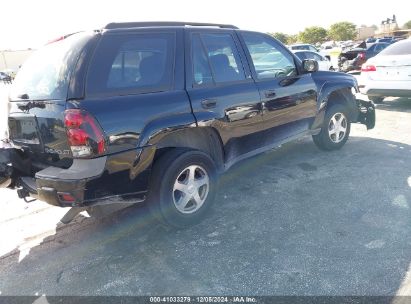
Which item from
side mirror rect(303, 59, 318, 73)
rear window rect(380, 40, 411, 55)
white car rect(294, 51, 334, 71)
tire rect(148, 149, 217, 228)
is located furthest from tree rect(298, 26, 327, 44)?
tire rect(148, 149, 217, 228)

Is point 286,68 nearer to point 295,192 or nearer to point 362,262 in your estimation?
point 295,192

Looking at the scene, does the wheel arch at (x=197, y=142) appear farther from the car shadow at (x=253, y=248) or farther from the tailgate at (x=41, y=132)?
the tailgate at (x=41, y=132)

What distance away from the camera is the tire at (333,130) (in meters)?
5.51

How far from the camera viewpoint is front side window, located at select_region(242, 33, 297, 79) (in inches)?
169

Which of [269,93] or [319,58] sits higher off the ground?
[269,93]

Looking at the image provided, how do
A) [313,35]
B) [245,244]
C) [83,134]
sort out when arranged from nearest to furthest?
[83,134]
[245,244]
[313,35]

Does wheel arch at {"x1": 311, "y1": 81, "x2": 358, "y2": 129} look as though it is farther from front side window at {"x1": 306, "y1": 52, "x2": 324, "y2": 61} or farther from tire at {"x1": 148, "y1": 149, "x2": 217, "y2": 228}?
front side window at {"x1": 306, "y1": 52, "x2": 324, "y2": 61}

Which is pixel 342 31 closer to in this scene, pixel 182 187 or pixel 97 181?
pixel 182 187

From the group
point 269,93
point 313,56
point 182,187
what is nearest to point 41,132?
point 182,187

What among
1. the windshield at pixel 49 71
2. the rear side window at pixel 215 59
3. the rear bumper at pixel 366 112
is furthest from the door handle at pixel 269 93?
the rear bumper at pixel 366 112

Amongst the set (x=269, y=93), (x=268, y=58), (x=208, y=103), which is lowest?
(x=269, y=93)

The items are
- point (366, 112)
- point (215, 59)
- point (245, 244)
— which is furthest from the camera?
point (366, 112)

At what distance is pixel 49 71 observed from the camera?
3154mm

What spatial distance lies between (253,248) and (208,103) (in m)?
1.45
